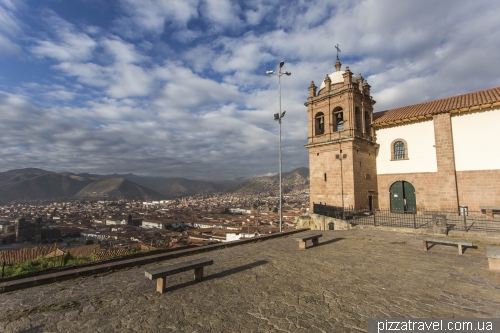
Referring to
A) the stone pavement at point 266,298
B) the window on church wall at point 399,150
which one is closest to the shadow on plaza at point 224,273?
the stone pavement at point 266,298

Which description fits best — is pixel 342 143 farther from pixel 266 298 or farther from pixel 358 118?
pixel 266 298

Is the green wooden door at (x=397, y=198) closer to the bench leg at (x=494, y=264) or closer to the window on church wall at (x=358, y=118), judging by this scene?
the window on church wall at (x=358, y=118)

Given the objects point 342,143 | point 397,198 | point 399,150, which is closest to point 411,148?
point 399,150

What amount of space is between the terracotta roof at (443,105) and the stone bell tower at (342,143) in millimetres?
1698

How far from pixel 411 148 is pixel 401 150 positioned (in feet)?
2.40

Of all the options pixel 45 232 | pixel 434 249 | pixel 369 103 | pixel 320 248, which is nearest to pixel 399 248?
pixel 434 249

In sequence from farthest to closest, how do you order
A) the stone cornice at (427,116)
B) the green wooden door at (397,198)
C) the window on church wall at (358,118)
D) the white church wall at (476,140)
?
the window on church wall at (358,118)
the green wooden door at (397,198)
the stone cornice at (427,116)
the white church wall at (476,140)

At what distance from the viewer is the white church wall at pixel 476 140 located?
14328 millimetres

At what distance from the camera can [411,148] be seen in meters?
17.3

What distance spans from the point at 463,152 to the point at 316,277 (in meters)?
16.1

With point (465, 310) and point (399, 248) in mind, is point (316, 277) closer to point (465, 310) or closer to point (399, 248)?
point (465, 310)

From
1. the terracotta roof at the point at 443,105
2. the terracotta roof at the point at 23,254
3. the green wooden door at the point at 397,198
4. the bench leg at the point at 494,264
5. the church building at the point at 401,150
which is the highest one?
the terracotta roof at the point at 443,105

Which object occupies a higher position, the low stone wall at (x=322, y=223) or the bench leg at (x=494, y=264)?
the bench leg at (x=494, y=264)

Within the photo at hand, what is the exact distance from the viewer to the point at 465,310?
3504 millimetres
